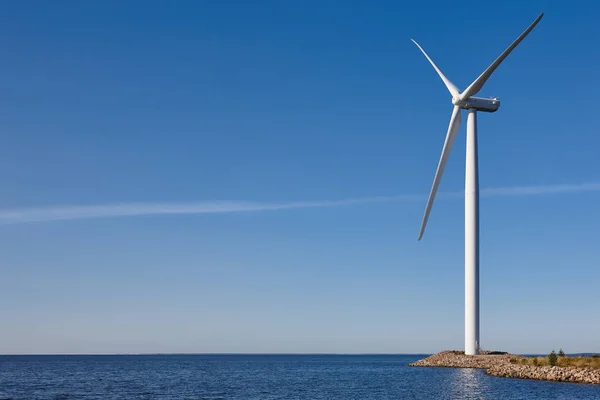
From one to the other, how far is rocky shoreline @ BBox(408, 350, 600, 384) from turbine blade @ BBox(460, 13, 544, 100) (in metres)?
38.1

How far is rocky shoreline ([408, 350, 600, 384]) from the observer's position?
75.2m

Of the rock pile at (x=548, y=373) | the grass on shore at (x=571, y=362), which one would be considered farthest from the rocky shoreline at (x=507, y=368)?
the grass on shore at (x=571, y=362)

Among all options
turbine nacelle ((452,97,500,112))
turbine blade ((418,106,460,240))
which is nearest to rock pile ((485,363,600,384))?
turbine blade ((418,106,460,240))

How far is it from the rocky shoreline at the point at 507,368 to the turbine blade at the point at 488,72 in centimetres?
3813

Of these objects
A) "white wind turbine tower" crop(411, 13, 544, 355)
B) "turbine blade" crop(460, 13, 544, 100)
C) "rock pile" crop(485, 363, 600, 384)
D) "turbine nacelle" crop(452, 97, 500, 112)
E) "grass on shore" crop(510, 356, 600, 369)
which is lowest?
"rock pile" crop(485, 363, 600, 384)

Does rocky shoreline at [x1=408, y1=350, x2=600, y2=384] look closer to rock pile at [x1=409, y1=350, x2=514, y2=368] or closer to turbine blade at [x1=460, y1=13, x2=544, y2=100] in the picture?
rock pile at [x1=409, y1=350, x2=514, y2=368]

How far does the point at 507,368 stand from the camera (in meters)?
84.9

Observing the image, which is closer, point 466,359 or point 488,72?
point 488,72

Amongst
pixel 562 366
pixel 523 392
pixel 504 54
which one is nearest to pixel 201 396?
pixel 523 392

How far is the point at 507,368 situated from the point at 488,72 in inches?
1618

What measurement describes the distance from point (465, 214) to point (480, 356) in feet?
67.1

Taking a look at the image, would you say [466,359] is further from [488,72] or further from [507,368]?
[488,72]

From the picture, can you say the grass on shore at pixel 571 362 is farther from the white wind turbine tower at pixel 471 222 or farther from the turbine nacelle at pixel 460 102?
the turbine nacelle at pixel 460 102

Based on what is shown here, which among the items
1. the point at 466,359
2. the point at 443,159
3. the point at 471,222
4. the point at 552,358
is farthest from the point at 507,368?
the point at 443,159
